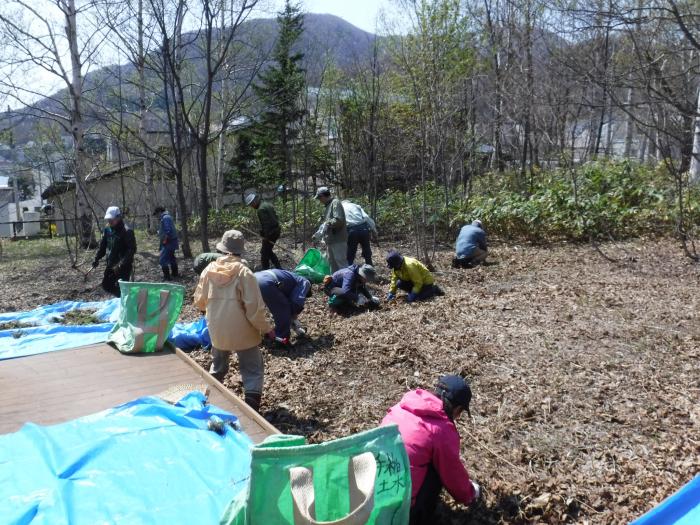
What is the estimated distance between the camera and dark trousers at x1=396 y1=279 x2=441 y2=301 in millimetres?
7699

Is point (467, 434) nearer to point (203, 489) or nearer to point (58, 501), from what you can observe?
point (203, 489)

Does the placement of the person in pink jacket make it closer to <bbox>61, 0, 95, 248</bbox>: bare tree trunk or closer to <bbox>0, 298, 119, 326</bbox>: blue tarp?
<bbox>0, 298, 119, 326</bbox>: blue tarp

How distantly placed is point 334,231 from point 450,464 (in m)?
5.87

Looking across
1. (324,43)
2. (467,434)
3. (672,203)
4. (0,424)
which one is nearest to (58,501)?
(0,424)

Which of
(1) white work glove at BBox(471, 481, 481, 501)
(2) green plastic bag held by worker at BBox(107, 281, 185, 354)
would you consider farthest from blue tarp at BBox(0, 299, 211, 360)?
(1) white work glove at BBox(471, 481, 481, 501)

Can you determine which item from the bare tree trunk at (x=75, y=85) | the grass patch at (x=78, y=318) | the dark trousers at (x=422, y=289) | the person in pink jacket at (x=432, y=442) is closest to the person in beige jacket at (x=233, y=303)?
the person in pink jacket at (x=432, y=442)

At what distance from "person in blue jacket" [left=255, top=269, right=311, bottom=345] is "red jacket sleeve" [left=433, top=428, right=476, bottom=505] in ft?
10.6

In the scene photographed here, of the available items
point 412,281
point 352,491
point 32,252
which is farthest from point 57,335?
point 32,252

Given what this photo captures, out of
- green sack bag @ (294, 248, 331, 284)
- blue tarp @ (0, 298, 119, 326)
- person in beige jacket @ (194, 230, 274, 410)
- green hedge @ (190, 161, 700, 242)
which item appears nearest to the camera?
person in beige jacket @ (194, 230, 274, 410)

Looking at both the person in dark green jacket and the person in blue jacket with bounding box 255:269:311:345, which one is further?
the person in dark green jacket

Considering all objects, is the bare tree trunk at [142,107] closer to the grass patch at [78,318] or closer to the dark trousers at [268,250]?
the dark trousers at [268,250]

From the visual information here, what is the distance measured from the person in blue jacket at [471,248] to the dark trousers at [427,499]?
706 centimetres

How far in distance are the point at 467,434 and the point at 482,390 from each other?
74 centimetres

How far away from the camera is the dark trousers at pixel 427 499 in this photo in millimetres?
2973
